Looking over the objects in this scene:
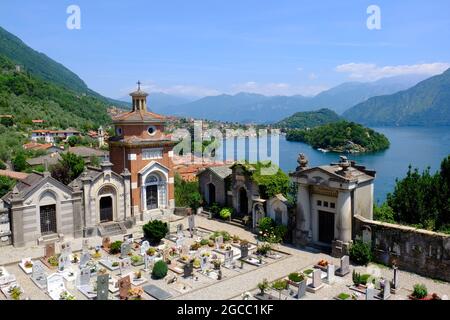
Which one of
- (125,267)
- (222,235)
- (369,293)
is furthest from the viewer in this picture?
(222,235)

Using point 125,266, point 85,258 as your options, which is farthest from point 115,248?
point 125,266

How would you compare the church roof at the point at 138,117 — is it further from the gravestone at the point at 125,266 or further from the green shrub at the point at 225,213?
the gravestone at the point at 125,266

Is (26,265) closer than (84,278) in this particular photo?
No

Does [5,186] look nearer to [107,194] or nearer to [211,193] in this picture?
[107,194]

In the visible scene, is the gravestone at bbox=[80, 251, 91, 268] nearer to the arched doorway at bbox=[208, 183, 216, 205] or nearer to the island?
the arched doorway at bbox=[208, 183, 216, 205]

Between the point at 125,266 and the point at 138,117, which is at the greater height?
the point at 138,117

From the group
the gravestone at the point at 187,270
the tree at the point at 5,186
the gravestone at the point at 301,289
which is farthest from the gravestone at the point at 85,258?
the tree at the point at 5,186
